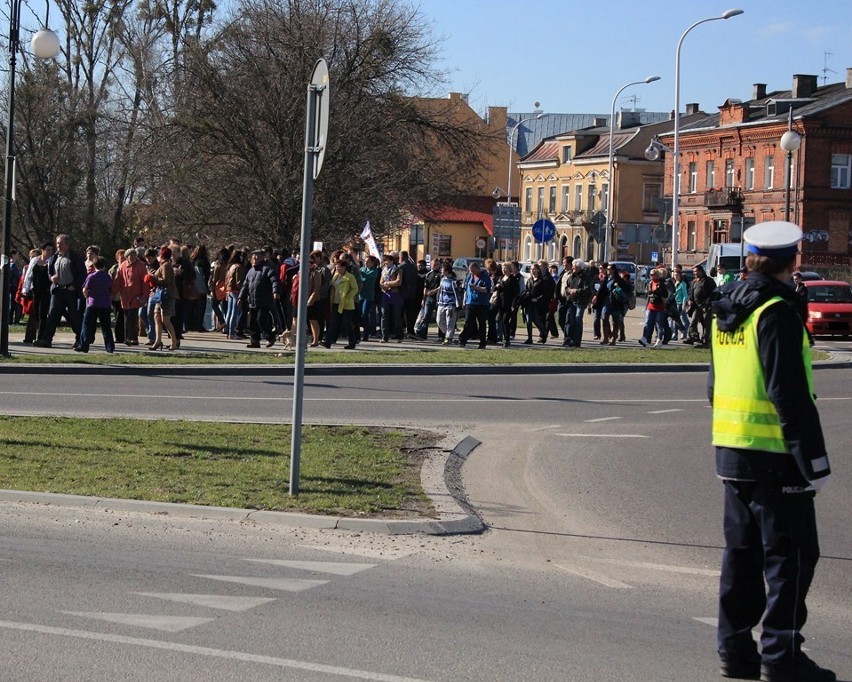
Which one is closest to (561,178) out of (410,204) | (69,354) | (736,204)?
(736,204)

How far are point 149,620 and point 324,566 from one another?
1511 mm

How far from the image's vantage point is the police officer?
5.36m

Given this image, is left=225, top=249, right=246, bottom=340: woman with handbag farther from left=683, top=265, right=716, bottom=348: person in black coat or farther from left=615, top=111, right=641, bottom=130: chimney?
left=615, top=111, right=641, bottom=130: chimney

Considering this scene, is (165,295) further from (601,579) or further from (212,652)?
(212,652)

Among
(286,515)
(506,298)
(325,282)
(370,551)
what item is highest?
(325,282)

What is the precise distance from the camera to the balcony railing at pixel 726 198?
78.3 metres

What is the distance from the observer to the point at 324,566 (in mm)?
7621

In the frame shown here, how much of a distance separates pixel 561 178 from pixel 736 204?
2745 cm

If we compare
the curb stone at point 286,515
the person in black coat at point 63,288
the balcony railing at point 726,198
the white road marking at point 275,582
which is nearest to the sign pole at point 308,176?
the curb stone at point 286,515

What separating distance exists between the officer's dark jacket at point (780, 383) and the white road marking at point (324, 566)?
2.67m

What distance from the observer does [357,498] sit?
9422 millimetres

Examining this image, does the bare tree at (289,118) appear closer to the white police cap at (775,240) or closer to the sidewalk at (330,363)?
the sidewalk at (330,363)

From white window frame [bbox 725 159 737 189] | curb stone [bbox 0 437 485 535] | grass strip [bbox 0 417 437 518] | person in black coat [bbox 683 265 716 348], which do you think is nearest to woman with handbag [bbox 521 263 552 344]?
person in black coat [bbox 683 265 716 348]

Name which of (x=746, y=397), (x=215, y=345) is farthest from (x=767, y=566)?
(x=215, y=345)
